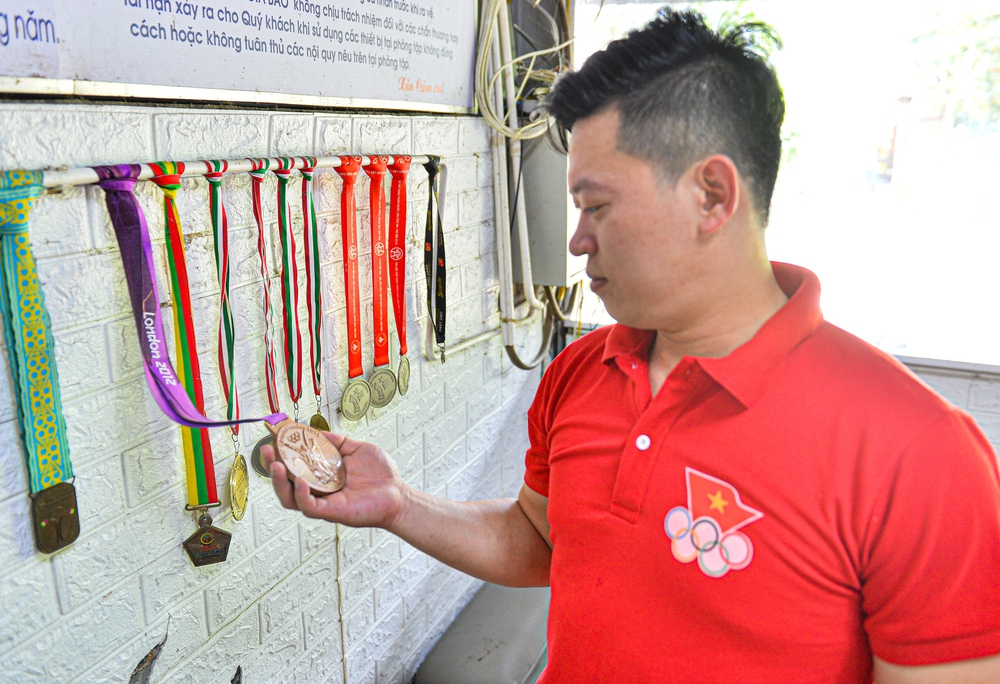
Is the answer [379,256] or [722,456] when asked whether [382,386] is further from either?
[722,456]

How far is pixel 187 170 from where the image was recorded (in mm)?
1172

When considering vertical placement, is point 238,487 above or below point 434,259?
below

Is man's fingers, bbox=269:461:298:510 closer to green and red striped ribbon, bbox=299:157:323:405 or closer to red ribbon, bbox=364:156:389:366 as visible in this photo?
green and red striped ribbon, bbox=299:157:323:405

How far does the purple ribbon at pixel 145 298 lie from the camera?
3.56ft

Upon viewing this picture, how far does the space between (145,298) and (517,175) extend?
1414 mm

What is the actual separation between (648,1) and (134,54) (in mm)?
2047

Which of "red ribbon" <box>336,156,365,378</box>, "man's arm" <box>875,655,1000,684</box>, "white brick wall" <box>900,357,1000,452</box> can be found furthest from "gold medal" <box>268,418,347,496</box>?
"white brick wall" <box>900,357,1000,452</box>

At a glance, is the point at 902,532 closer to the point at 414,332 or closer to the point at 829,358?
the point at 829,358

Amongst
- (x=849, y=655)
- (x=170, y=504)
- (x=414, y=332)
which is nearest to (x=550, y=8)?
(x=414, y=332)

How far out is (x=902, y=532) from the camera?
827 mm

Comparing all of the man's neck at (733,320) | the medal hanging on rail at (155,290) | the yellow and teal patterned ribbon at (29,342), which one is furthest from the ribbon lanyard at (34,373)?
the man's neck at (733,320)

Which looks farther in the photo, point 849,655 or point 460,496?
point 460,496

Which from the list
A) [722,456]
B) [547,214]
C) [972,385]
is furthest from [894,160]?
[722,456]

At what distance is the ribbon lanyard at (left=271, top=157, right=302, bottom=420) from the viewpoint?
1.39 m
